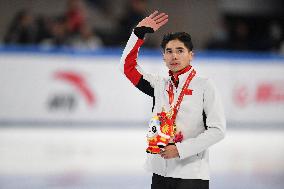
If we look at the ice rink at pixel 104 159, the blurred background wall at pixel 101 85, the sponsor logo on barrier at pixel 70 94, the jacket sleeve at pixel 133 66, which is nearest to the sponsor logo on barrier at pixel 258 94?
the blurred background wall at pixel 101 85

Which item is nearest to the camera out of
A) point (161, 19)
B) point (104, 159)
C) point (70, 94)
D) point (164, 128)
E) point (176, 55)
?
point (164, 128)

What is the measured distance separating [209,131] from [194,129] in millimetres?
86

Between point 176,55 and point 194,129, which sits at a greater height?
point 176,55

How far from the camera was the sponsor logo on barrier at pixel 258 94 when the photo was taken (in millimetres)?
11461

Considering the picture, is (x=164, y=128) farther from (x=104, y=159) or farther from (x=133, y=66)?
(x=104, y=159)

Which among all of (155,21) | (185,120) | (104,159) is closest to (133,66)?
(155,21)

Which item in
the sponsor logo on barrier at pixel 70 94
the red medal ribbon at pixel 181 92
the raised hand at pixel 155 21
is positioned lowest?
the red medal ribbon at pixel 181 92

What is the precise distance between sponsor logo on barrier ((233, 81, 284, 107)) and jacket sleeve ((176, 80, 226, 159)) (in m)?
8.58

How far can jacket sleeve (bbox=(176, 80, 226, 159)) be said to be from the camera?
9.62ft

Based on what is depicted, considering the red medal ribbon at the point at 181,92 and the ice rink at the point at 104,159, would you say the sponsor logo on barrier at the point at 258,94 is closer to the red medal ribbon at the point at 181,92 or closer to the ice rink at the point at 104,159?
the ice rink at the point at 104,159

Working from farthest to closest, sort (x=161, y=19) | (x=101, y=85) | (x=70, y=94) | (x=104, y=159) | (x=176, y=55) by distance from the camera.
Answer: (x=101, y=85) → (x=70, y=94) → (x=104, y=159) → (x=161, y=19) → (x=176, y=55)

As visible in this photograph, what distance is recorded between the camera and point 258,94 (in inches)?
453

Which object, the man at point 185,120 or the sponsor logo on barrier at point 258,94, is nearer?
the man at point 185,120

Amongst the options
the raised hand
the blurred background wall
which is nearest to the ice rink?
the blurred background wall
